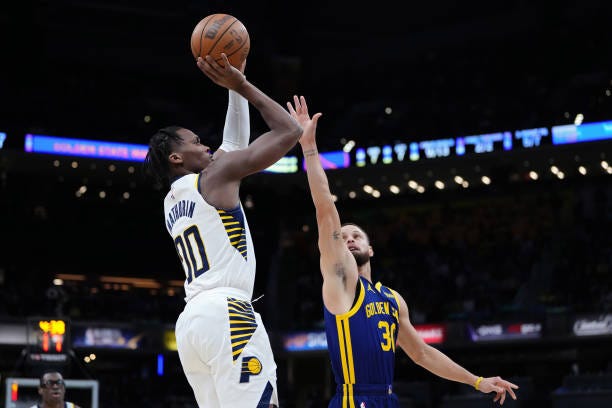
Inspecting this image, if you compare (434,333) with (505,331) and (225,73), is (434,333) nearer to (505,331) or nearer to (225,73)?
(505,331)

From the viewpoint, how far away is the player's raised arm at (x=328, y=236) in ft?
18.7

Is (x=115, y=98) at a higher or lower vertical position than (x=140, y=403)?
higher

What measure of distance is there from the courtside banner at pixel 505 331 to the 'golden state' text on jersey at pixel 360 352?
60.2 feet

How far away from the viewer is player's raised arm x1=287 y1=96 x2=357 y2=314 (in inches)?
224

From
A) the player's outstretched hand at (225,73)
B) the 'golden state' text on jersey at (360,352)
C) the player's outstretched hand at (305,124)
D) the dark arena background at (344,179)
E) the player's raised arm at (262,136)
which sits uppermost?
the dark arena background at (344,179)

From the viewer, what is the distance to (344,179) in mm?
29344

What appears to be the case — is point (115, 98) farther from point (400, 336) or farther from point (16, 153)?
Answer: point (400, 336)

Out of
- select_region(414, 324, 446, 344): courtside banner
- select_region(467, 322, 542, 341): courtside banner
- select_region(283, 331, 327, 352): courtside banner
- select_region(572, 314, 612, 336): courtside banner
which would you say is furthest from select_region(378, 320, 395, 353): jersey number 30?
select_region(283, 331, 327, 352): courtside banner

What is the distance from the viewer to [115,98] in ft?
96.3

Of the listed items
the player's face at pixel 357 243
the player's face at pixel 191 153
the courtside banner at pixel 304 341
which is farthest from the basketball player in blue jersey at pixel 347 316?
the courtside banner at pixel 304 341

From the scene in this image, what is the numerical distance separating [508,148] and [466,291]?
3982 millimetres

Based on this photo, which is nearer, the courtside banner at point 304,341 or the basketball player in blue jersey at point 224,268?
the basketball player in blue jersey at point 224,268

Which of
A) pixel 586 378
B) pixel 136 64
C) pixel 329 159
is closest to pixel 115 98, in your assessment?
pixel 136 64

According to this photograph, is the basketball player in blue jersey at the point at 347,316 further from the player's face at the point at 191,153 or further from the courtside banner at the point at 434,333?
the courtside banner at the point at 434,333
